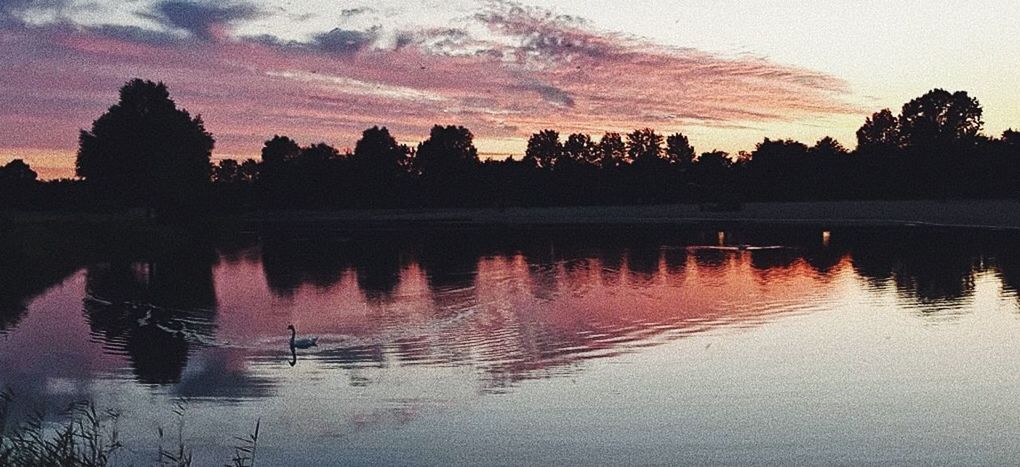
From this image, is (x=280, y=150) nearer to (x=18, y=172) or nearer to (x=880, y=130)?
(x=18, y=172)

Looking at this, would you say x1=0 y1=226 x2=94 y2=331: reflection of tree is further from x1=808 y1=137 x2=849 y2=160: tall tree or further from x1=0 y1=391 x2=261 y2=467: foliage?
x1=808 y1=137 x2=849 y2=160: tall tree

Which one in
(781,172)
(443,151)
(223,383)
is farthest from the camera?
(443,151)

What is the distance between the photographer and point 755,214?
97.9 metres

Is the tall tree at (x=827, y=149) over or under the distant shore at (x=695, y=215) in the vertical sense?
over

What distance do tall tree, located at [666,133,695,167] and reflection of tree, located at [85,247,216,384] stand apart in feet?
376

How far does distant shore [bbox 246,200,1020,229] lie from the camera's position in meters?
75.1

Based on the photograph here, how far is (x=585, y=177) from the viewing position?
135000mm

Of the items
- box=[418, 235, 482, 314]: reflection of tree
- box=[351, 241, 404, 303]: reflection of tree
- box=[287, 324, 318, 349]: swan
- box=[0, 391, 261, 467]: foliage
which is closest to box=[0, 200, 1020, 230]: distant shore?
box=[351, 241, 404, 303]: reflection of tree

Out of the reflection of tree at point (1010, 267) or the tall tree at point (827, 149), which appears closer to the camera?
the reflection of tree at point (1010, 267)

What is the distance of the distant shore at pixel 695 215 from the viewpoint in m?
73.9

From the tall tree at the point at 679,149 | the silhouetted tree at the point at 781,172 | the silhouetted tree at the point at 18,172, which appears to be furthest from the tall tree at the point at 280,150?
the silhouetted tree at the point at 781,172

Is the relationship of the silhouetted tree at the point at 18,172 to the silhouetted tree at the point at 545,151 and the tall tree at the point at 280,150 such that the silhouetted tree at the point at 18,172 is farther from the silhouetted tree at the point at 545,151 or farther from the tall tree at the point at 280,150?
the silhouetted tree at the point at 545,151

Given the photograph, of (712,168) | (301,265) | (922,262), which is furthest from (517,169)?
(922,262)

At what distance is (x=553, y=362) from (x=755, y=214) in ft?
278
